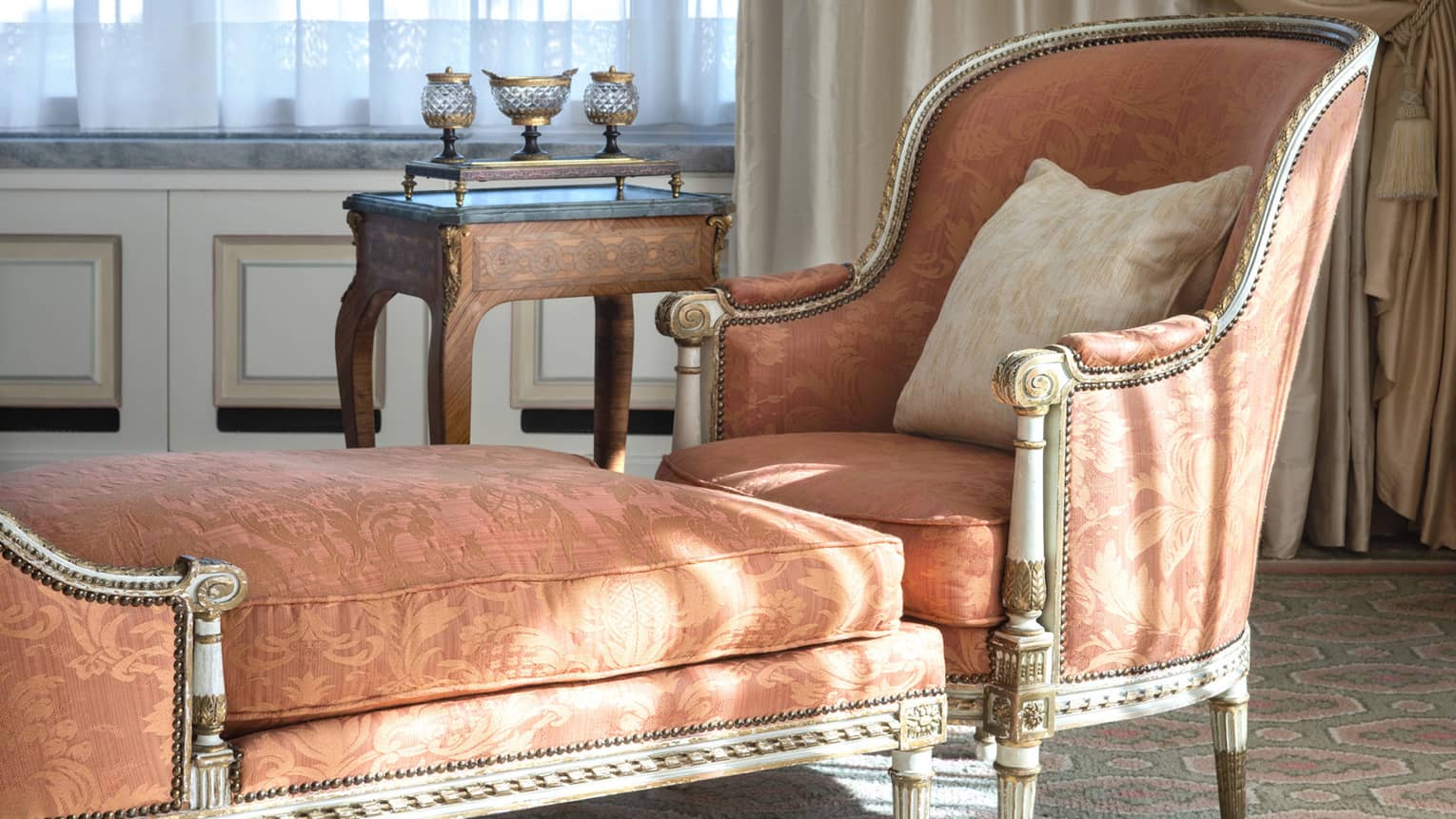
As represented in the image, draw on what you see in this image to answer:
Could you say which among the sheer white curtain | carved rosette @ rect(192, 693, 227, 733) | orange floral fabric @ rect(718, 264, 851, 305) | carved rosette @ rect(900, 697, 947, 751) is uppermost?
the sheer white curtain

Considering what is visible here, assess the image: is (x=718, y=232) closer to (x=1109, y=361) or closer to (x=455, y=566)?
(x=1109, y=361)

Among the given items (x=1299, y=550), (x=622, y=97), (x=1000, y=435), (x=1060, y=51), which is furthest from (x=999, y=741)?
(x=1299, y=550)

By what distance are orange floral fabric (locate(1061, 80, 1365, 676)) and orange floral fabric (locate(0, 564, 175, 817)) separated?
91cm

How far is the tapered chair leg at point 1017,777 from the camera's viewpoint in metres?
1.78

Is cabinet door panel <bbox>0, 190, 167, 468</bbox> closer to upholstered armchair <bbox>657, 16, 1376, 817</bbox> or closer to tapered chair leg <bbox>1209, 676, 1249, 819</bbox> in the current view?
upholstered armchair <bbox>657, 16, 1376, 817</bbox>

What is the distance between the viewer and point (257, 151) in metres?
3.50

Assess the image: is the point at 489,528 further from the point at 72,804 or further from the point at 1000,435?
the point at 1000,435

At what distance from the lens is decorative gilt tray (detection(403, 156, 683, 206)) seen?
2.62 metres

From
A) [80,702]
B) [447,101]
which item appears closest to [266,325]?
[447,101]

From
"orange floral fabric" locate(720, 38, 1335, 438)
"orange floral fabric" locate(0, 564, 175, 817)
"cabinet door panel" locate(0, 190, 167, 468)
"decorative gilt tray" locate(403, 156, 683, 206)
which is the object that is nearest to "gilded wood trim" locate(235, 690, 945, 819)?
"orange floral fabric" locate(0, 564, 175, 817)

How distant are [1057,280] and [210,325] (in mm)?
2127

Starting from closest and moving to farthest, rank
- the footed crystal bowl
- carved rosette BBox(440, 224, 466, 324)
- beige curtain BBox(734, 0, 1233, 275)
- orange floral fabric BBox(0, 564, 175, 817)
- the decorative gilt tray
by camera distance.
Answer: orange floral fabric BBox(0, 564, 175, 817) → carved rosette BBox(440, 224, 466, 324) → the decorative gilt tray → the footed crystal bowl → beige curtain BBox(734, 0, 1233, 275)

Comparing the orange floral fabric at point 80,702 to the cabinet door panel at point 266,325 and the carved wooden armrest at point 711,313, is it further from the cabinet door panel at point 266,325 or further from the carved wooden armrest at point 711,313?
the cabinet door panel at point 266,325

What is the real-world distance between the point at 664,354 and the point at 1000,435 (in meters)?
1.71
